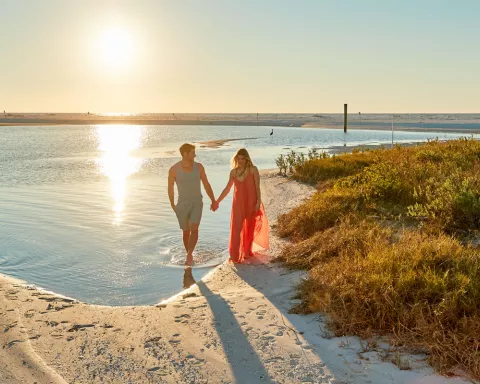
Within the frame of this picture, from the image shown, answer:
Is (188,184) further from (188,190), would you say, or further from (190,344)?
(190,344)

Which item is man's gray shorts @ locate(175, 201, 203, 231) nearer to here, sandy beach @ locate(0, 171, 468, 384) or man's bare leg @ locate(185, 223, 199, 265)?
man's bare leg @ locate(185, 223, 199, 265)

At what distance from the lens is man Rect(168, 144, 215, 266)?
728cm

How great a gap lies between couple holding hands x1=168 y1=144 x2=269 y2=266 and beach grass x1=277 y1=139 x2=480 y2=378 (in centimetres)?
68

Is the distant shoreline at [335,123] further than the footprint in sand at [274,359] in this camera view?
Yes

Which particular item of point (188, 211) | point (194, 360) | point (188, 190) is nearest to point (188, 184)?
point (188, 190)

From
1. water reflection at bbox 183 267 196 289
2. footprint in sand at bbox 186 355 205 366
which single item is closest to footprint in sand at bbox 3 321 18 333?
footprint in sand at bbox 186 355 205 366

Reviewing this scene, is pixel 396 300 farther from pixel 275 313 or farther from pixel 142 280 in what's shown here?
pixel 142 280

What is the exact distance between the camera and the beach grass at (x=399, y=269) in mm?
4148

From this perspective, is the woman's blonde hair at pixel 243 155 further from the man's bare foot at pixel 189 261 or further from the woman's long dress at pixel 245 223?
the man's bare foot at pixel 189 261

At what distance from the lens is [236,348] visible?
4.50m

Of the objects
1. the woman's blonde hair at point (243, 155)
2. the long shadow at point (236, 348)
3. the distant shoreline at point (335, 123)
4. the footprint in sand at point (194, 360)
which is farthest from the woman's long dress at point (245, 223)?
the distant shoreline at point (335, 123)

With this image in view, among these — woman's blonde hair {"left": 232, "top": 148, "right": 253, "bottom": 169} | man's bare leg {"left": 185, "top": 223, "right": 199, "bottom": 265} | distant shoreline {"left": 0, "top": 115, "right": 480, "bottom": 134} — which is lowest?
man's bare leg {"left": 185, "top": 223, "right": 199, "bottom": 265}

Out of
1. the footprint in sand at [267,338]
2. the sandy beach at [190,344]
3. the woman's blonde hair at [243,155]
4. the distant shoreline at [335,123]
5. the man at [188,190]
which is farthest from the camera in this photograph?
the distant shoreline at [335,123]

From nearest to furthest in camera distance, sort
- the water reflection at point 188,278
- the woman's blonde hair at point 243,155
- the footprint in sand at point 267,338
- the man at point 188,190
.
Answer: the footprint in sand at point 267,338
the water reflection at point 188,278
the man at point 188,190
the woman's blonde hair at point 243,155
